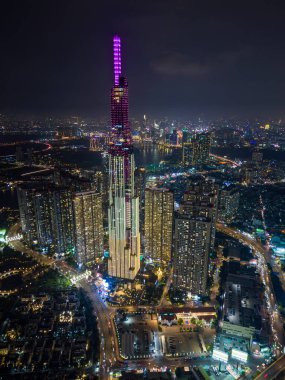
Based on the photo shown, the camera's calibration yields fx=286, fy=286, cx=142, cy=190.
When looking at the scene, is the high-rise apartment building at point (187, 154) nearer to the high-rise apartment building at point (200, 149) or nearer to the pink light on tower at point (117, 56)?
the high-rise apartment building at point (200, 149)

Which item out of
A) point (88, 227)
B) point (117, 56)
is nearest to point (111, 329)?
point (88, 227)

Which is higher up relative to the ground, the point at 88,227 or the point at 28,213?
the point at 28,213

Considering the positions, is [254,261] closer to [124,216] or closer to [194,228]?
[194,228]

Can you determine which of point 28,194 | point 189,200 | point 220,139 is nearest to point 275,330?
point 189,200

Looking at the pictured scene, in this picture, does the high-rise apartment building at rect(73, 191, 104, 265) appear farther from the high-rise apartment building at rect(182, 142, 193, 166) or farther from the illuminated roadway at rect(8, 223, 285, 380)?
the high-rise apartment building at rect(182, 142, 193, 166)

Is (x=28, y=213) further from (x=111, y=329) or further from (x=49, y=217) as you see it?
(x=111, y=329)

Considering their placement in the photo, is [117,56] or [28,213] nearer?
[117,56]

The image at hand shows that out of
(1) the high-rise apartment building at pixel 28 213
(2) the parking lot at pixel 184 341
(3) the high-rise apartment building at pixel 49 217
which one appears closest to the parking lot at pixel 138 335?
(2) the parking lot at pixel 184 341
